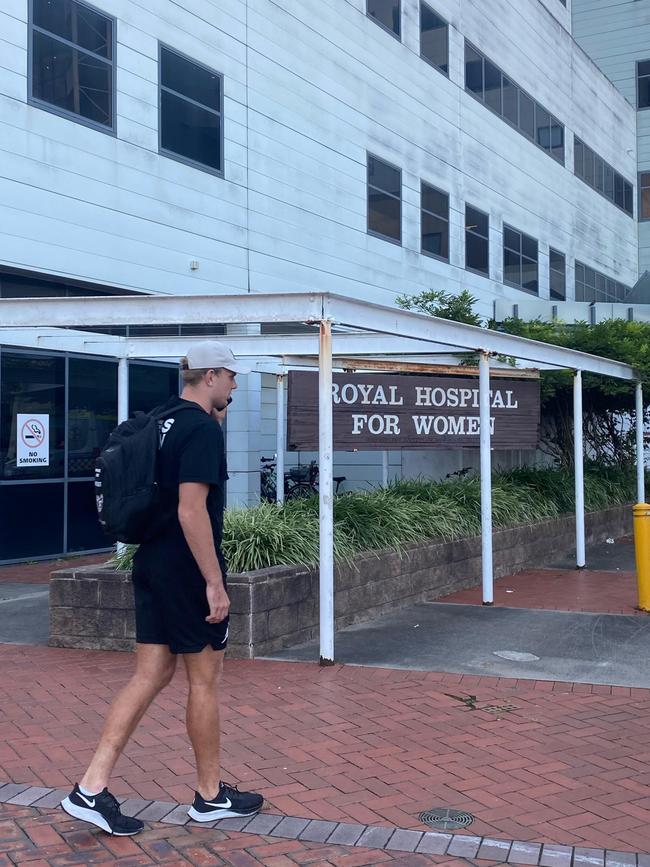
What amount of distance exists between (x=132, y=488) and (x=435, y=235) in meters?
17.9

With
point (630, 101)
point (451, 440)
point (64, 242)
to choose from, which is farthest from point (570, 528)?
point (630, 101)

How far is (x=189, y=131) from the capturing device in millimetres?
14469

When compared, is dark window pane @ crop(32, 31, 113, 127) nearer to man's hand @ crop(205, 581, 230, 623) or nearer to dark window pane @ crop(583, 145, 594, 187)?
man's hand @ crop(205, 581, 230, 623)

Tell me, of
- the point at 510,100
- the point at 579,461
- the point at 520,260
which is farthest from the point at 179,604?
the point at 510,100

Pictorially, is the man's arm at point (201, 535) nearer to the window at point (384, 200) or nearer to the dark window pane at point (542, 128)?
the window at point (384, 200)

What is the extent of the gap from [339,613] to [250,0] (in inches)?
446

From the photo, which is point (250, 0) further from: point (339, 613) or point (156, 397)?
point (339, 613)

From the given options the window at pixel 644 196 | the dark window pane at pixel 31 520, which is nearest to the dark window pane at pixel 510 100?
the window at pixel 644 196

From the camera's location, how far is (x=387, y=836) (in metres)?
4.16

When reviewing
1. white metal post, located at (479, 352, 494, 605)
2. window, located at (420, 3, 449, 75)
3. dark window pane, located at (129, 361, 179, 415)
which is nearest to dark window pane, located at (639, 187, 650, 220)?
window, located at (420, 3, 449, 75)

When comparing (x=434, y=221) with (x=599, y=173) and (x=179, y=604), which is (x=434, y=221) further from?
(x=179, y=604)

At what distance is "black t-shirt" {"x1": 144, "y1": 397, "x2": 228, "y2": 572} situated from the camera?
4020 millimetres

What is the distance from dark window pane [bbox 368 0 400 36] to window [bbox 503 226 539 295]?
20.2 ft

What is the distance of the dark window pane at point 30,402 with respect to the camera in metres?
12.3
